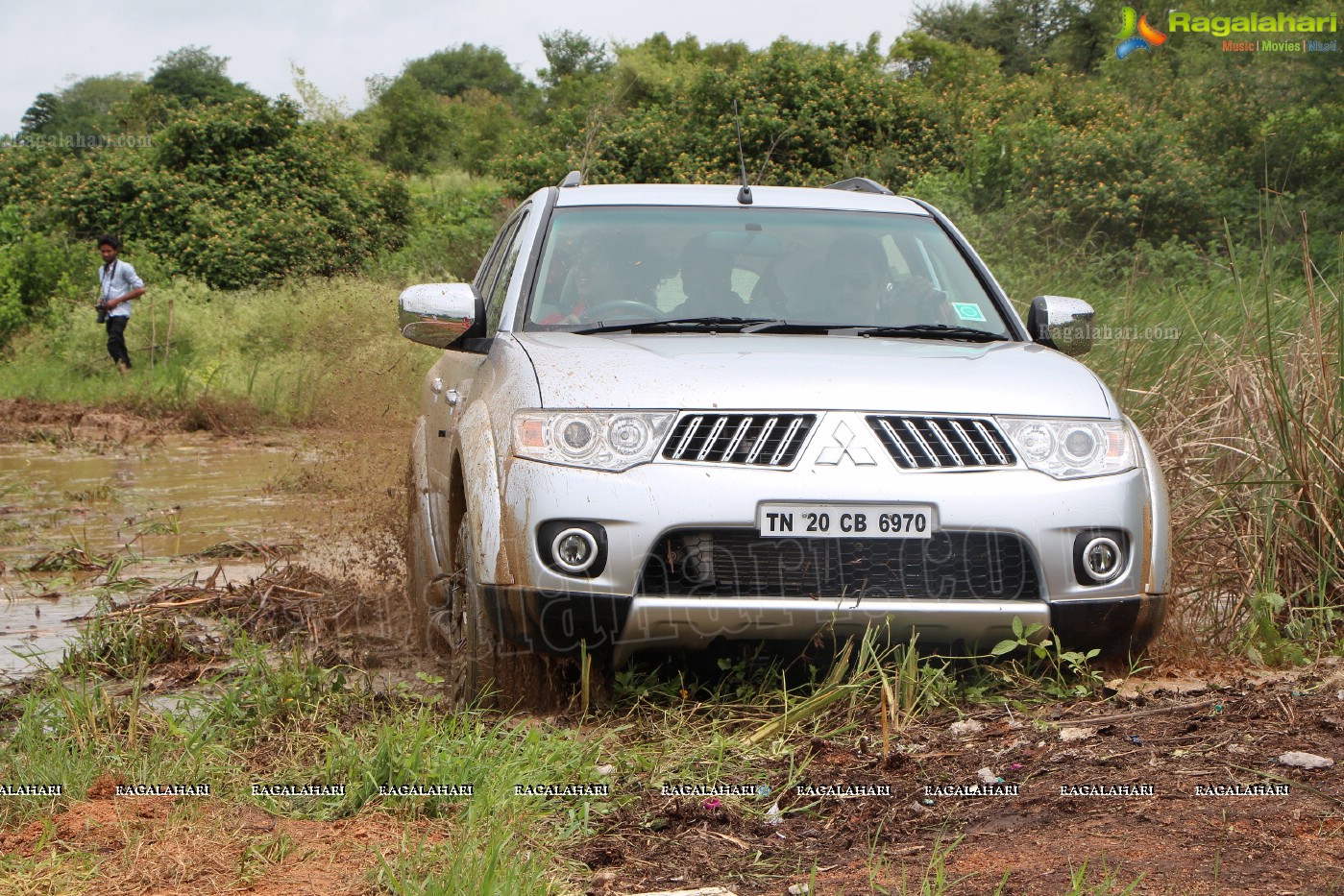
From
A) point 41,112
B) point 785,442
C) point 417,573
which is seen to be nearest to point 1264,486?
point 785,442

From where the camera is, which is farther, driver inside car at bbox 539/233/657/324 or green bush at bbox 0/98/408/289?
green bush at bbox 0/98/408/289

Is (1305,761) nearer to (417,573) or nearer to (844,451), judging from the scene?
(844,451)

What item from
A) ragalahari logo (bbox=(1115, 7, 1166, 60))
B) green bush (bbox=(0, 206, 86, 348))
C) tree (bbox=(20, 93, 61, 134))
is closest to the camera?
green bush (bbox=(0, 206, 86, 348))

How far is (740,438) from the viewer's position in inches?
141

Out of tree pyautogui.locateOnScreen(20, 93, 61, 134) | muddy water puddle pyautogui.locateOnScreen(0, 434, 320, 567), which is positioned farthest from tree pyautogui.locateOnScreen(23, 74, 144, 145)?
muddy water puddle pyautogui.locateOnScreen(0, 434, 320, 567)

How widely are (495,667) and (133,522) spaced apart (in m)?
4.79

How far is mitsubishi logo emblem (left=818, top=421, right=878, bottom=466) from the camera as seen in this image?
11.7 ft

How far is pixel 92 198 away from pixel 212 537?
19527 mm

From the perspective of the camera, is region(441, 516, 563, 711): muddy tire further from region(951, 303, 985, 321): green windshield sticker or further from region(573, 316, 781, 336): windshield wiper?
region(951, 303, 985, 321): green windshield sticker

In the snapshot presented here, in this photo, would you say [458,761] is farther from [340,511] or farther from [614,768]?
[340,511]

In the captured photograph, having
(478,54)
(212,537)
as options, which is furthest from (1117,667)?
(478,54)

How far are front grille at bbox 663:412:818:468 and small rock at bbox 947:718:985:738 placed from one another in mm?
778

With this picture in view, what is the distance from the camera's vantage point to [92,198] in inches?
990

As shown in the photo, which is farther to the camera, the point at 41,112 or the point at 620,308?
the point at 41,112
